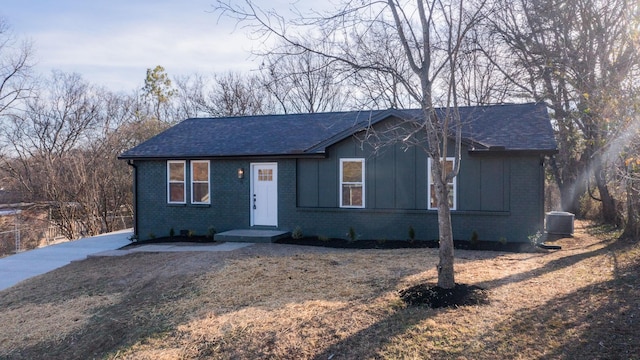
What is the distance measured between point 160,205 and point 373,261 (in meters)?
8.14

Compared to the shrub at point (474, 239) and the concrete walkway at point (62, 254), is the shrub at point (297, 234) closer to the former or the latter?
the concrete walkway at point (62, 254)

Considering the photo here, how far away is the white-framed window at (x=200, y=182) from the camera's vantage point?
1400 cm

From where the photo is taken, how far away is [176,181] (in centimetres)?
1427

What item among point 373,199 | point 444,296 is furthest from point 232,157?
point 444,296

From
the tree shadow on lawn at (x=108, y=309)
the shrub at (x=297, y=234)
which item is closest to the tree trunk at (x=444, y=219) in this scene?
the tree shadow on lawn at (x=108, y=309)

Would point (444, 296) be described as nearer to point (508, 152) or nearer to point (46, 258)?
point (508, 152)

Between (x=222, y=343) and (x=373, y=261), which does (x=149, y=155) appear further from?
(x=222, y=343)

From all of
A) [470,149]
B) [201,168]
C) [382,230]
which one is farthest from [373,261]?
[201,168]

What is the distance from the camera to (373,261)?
29.5ft

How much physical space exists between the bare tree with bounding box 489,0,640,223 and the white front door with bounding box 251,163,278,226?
6.89 metres

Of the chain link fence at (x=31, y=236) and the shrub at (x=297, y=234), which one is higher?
the shrub at (x=297, y=234)

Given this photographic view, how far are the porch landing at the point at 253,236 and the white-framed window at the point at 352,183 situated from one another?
1912mm

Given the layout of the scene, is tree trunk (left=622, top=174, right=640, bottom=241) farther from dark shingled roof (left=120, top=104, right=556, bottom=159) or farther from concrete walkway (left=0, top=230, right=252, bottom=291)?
concrete walkway (left=0, top=230, right=252, bottom=291)

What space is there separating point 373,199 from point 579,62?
18.7 ft
